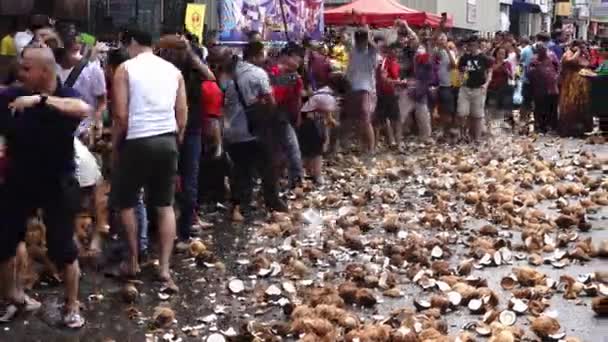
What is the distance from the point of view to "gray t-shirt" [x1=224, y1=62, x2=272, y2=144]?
32.3 feet

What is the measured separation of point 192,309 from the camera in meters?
6.84

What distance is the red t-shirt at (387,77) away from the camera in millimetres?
15820

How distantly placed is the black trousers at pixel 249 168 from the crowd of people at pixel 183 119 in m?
0.01

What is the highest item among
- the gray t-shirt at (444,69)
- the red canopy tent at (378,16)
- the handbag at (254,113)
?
the red canopy tent at (378,16)

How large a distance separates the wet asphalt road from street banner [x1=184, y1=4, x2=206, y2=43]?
4.74 metres

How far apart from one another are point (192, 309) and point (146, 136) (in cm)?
128

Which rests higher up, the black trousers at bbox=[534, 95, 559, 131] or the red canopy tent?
the red canopy tent

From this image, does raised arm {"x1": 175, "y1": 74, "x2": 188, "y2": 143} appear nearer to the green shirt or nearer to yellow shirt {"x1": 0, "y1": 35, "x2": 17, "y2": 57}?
the green shirt

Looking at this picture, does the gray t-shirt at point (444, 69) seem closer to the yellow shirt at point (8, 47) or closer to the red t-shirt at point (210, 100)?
the yellow shirt at point (8, 47)

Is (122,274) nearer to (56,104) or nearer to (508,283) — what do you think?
(56,104)

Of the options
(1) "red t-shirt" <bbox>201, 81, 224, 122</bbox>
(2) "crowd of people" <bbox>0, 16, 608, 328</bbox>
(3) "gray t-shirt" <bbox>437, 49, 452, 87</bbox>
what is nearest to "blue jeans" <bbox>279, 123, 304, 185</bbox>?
(2) "crowd of people" <bbox>0, 16, 608, 328</bbox>

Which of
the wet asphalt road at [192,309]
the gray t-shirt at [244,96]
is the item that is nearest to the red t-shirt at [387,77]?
the gray t-shirt at [244,96]

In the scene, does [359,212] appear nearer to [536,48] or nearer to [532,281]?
[532,281]

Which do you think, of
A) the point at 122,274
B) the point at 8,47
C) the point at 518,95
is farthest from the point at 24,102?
the point at 518,95
